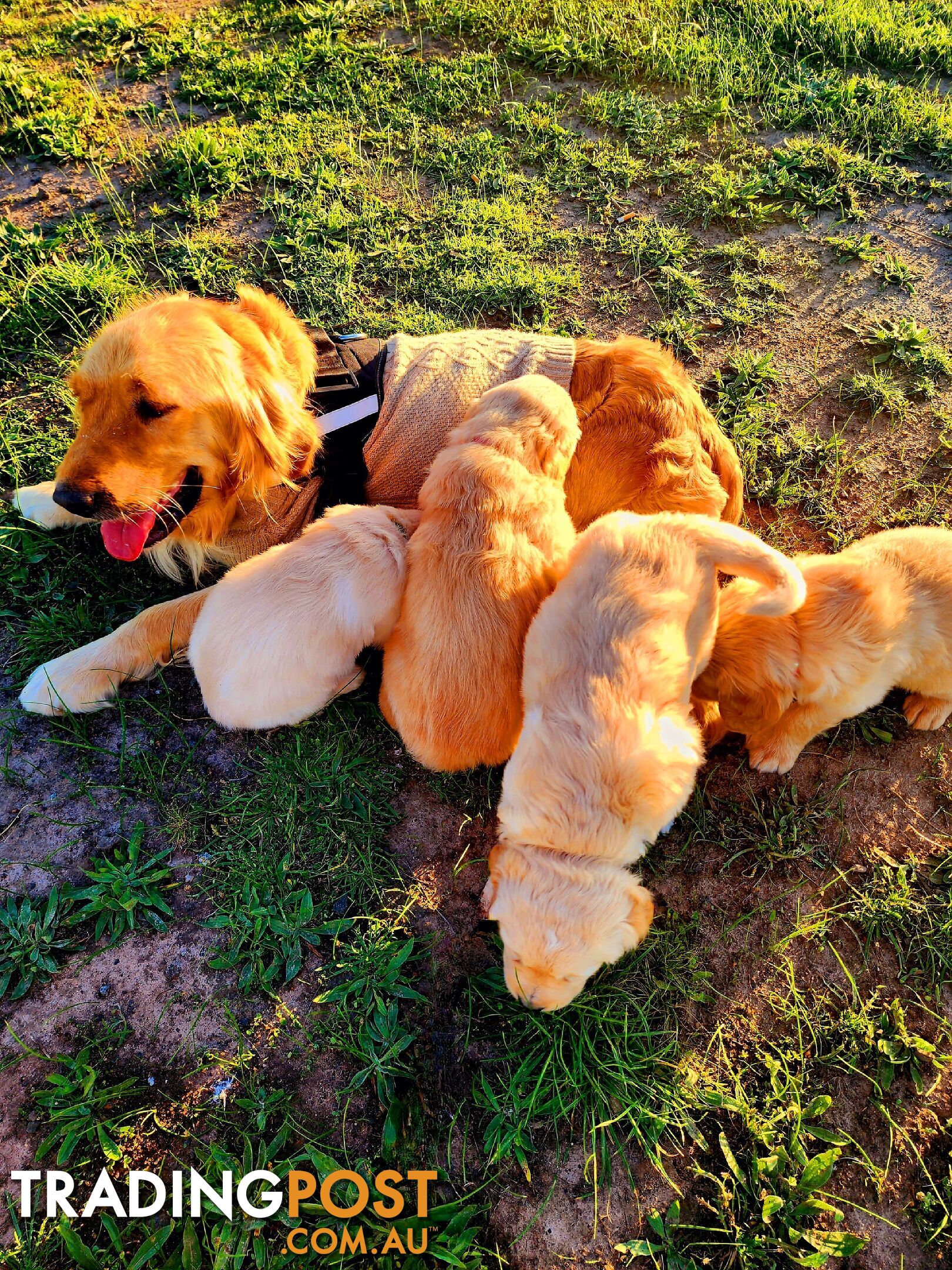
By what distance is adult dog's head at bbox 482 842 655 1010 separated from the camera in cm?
191

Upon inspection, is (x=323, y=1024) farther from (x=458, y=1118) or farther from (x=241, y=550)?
(x=241, y=550)

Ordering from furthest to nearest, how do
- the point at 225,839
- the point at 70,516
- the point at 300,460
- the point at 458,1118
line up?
the point at 70,516 → the point at 300,460 → the point at 225,839 → the point at 458,1118

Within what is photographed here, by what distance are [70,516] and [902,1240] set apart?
3.71 m

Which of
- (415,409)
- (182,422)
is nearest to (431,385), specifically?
(415,409)

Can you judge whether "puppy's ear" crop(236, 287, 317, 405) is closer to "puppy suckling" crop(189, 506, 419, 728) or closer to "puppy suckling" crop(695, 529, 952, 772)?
"puppy suckling" crop(189, 506, 419, 728)

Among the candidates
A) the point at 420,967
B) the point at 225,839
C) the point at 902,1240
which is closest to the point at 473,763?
the point at 420,967

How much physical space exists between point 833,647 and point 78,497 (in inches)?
97.1

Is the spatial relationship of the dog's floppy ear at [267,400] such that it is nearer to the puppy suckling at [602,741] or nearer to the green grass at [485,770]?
the green grass at [485,770]

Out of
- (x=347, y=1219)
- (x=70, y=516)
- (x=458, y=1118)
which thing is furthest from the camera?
(x=70, y=516)

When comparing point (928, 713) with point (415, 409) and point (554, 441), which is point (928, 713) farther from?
point (415, 409)

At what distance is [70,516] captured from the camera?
2973 mm

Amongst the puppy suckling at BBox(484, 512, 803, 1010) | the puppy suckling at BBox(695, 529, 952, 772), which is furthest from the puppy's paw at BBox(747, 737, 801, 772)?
the puppy suckling at BBox(484, 512, 803, 1010)

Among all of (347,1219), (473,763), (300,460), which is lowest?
(347,1219)

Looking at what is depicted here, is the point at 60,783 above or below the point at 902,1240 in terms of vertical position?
above
